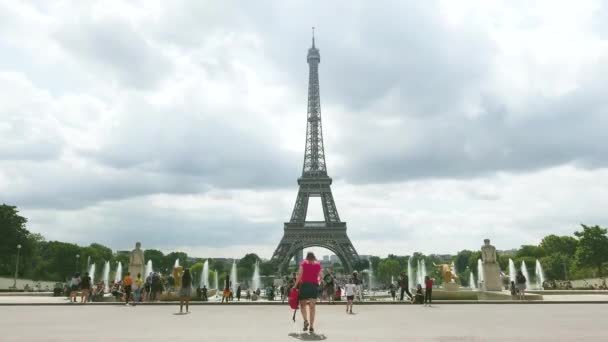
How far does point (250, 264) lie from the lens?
184 metres

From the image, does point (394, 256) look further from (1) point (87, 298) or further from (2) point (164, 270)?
(1) point (87, 298)

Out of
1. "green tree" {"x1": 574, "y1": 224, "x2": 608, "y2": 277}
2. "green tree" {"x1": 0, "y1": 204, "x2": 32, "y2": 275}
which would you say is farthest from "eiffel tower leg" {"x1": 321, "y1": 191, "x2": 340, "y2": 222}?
"green tree" {"x1": 0, "y1": 204, "x2": 32, "y2": 275}

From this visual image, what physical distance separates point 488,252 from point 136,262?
76.1ft

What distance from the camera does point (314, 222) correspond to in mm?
98812

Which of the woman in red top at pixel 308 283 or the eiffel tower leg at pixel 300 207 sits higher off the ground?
the eiffel tower leg at pixel 300 207

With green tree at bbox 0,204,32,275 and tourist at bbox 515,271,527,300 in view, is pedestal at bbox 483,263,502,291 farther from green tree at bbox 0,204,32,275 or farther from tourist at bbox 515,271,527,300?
green tree at bbox 0,204,32,275

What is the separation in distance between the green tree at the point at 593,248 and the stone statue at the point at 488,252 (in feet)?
155

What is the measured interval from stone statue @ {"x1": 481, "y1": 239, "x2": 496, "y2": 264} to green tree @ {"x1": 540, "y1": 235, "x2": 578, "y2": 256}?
76.9 meters

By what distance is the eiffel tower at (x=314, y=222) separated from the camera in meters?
94.8

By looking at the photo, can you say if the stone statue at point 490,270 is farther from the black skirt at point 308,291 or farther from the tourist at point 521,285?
the black skirt at point 308,291

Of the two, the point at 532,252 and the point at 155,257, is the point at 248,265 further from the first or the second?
the point at 532,252

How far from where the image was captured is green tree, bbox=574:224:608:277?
219 feet

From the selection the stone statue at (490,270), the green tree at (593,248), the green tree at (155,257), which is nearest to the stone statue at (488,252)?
the stone statue at (490,270)

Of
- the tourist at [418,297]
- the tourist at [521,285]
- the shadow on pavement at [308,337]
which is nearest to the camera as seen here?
the shadow on pavement at [308,337]
